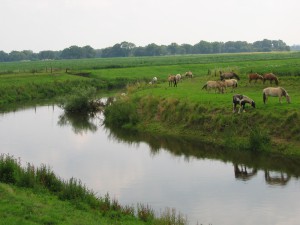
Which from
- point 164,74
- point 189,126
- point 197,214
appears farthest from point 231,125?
point 164,74

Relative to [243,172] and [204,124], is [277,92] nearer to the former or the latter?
[204,124]

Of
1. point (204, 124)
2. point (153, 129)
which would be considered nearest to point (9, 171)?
point (204, 124)

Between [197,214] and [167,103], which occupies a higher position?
[167,103]

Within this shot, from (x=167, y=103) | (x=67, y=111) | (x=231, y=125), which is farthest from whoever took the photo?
(x=67, y=111)

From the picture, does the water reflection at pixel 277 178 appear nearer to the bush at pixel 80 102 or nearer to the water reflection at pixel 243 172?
the water reflection at pixel 243 172

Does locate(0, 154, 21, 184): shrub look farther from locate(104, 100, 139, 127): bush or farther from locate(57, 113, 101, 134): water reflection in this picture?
locate(104, 100, 139, 127): bush

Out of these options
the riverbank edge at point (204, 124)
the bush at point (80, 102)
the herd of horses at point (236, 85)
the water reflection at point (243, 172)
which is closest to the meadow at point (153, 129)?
the riverbank edge at point (204, 124)

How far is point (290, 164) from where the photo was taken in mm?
Answer: 24516

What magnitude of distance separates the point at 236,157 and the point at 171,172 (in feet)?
16.2

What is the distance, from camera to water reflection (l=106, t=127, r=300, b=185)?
23.0 m

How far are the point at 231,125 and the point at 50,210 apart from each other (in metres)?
18.2

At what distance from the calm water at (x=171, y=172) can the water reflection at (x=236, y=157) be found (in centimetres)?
5

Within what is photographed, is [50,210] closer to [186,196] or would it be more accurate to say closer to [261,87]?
[186,196]

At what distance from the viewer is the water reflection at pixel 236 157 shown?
23.0 metres
